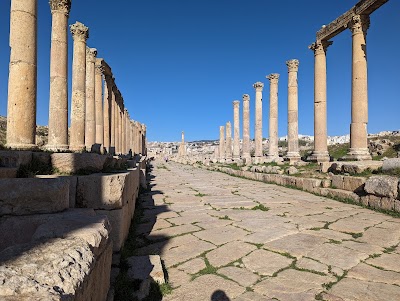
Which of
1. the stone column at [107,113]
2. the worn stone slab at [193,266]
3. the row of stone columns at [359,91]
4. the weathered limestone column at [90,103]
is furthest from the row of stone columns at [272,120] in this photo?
the worn stone slab at [193,266]

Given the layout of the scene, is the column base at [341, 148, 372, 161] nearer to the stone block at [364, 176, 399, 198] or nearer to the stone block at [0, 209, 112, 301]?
the stone block at [364, 176, 399, 198]

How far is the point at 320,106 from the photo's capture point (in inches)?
605

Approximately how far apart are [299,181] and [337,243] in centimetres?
634

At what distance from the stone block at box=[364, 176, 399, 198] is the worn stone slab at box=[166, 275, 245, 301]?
5.13m

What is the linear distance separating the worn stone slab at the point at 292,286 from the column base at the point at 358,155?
1080 centimetres

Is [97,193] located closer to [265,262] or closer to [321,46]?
[265,262]

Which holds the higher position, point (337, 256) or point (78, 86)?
point (78, 86)

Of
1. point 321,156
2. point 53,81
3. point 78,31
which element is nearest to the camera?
point 53,81

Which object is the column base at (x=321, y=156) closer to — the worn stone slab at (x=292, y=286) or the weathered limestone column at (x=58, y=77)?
the weathered limestone column at (x=58, y=77)

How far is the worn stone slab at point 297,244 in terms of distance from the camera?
372cm

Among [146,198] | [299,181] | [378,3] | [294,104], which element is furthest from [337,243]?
[294,104]

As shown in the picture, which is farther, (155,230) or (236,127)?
(236,127)

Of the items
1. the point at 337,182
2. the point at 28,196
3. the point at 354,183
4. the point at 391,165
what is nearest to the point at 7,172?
the point at 28,196

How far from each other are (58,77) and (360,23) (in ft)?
41.5
